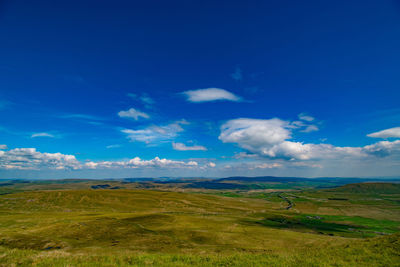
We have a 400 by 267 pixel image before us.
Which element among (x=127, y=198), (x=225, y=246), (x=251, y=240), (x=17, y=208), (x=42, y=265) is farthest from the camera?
(x=127, y=198)

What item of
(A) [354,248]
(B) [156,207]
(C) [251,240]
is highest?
(A) [354,248]

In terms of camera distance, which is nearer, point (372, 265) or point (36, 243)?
point (372, 265)

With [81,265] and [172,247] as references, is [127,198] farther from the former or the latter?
[81,265]

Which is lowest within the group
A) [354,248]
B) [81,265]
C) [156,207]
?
[156,207]

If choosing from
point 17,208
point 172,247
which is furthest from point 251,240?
point 17,208

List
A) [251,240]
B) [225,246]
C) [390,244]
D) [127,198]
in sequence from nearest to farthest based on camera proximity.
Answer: [390,244]
[225,246]
[251,240]
[127,198]

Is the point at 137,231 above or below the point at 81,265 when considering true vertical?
below

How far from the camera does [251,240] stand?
158ft

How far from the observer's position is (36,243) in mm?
37438

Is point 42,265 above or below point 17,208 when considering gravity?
above

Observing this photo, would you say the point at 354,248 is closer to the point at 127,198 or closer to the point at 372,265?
the point at 372,265

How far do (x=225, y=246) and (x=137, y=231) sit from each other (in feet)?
79.1

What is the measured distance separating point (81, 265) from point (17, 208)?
419ft

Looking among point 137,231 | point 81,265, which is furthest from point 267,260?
point 137,231
